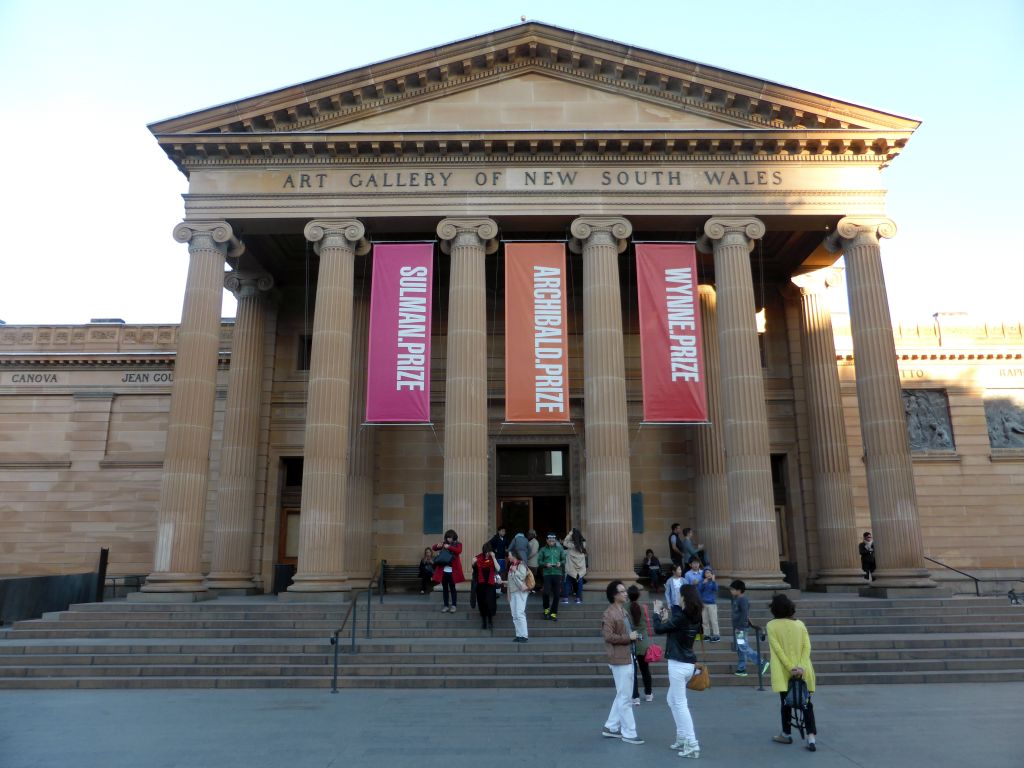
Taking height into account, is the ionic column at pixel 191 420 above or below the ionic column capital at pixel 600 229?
below

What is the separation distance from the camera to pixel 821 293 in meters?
22.8

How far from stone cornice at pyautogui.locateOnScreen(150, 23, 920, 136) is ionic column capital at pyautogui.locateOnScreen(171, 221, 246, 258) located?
2.47 metres

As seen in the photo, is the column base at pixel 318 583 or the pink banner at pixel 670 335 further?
the pink banner at pixel 670 335

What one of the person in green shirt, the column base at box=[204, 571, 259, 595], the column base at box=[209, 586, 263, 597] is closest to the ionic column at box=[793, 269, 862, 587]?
the person in green shirt

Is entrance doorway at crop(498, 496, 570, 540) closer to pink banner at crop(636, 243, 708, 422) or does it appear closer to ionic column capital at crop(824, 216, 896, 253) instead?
pink banner at crop(636, 243, 708, 422)

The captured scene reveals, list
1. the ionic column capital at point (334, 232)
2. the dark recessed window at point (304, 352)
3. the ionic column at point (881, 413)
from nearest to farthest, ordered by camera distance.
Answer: the ionic column at point (881, 413)
the ionic column capital at point (334, 232)
the dark recessed window at point (304, 352)

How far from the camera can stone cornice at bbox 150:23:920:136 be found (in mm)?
19328

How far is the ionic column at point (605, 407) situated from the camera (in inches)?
688

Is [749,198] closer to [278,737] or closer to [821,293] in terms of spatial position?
[821,293]

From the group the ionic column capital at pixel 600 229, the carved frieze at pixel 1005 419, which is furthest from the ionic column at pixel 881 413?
the carved frieze at pixel 1005 419

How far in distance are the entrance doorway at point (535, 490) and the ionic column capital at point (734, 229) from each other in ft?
26.0

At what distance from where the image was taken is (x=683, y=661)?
806 cm

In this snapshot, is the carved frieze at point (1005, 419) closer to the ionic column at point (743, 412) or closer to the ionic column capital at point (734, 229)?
the ionic column at point (743, 412)

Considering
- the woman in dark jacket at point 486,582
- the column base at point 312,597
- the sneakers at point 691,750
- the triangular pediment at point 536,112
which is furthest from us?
the triangular pediment at point 536,112
